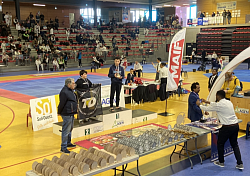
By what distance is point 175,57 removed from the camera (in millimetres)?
9984

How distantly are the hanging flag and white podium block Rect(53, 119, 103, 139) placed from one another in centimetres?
295

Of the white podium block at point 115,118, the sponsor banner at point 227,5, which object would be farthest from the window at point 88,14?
the white podium block at point 115,118

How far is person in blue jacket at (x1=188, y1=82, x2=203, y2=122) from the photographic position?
23.2 ft

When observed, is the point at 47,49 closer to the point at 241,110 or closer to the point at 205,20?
the point at 205,20

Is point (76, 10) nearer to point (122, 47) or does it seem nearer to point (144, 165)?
point (122, 47)

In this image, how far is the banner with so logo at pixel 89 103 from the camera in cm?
869

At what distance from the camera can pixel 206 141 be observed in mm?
7641

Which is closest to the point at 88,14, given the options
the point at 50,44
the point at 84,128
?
the point at 50,44

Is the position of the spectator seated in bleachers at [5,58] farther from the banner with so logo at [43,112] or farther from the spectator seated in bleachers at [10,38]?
the banner with so logo at [43,112]

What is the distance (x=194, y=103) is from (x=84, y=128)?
11.2ft

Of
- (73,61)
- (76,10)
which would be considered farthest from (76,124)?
(76,10)

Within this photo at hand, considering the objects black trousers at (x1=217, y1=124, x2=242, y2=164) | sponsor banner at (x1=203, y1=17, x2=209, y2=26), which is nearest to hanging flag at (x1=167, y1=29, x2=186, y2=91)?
black trousers at (x1=217, y1=124, x2=242, y2=164)

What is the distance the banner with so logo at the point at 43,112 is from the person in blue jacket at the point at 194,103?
4.76 metres

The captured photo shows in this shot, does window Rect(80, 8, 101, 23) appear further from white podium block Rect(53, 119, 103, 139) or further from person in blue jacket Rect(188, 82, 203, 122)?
person in blue jacket Rect(188, 82, 203, 122)
